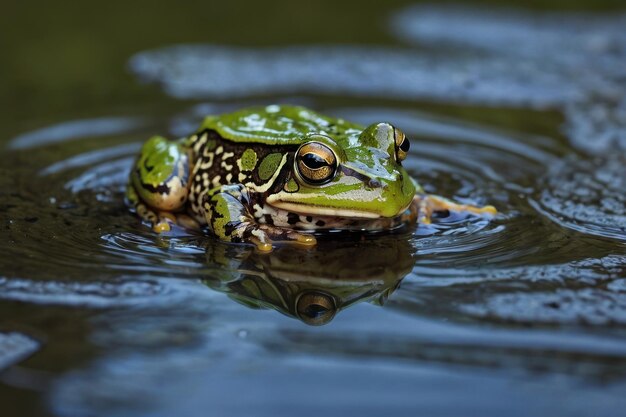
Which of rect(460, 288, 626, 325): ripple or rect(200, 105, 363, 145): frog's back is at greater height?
rect(200, 105, 363, 145): frog's back

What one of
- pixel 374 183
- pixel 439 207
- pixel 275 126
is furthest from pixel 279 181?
pixel 439 207

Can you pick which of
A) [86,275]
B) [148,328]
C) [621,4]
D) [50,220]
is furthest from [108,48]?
[621,4]

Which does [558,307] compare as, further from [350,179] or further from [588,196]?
[588,196]

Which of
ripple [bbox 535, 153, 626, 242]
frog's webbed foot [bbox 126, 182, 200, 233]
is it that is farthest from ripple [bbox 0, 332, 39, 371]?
ripple [bbox 535, 153, 626, 242]

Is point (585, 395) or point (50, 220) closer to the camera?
point (585, 395)

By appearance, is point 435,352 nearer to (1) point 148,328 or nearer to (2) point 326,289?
(2) point 326,289

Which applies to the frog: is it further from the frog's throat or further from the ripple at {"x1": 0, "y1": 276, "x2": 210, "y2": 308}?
the ripple at {"x1": 0, "y1": 276, "x2": 210, "y2": 308}

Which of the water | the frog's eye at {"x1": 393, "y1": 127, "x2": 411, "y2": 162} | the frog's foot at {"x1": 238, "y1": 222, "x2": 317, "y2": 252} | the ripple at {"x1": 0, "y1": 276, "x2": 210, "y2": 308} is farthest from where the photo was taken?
the frog's eye at {"x1": 393, "y1": 127, "x2": 411, "y2": 162}
